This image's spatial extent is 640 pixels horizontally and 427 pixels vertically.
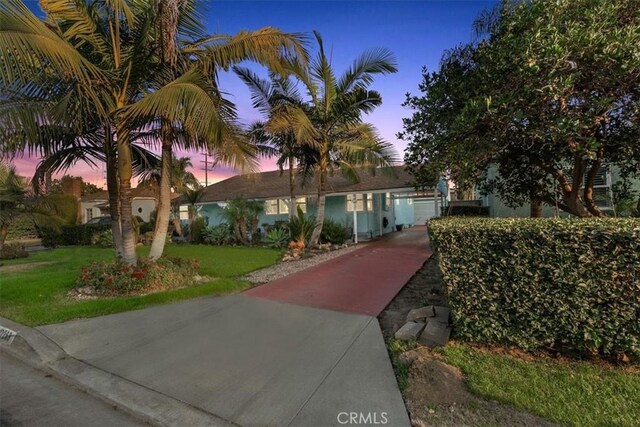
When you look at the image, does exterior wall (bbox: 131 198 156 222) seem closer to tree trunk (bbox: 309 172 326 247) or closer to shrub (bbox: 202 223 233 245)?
shrub (bbox: 202 223 233 245)

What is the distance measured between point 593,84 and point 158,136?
8743mm

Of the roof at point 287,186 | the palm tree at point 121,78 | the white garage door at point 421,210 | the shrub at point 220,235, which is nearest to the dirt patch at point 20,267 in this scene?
the palm tree at point 121,78

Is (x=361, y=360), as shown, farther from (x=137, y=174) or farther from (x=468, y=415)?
(x=137, y=174)

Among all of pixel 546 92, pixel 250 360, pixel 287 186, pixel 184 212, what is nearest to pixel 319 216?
pixel 287 186

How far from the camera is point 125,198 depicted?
7988 millimetres

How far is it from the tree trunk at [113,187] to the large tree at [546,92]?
22.9 feet

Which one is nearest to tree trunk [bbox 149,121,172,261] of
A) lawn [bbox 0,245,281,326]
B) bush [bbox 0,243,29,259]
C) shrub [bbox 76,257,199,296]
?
shrub [bbox 76,257,199,296]

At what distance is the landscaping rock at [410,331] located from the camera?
459 cm

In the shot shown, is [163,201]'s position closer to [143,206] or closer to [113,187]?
Result: [113,187]

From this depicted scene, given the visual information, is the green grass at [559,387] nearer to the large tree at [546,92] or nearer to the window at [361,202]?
the large tree at [546,92]

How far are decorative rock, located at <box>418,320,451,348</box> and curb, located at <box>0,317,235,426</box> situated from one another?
2456mm

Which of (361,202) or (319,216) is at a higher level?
(361,202)

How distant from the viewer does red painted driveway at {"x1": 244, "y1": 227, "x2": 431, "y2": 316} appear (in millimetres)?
6652

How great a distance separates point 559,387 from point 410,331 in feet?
5.61
